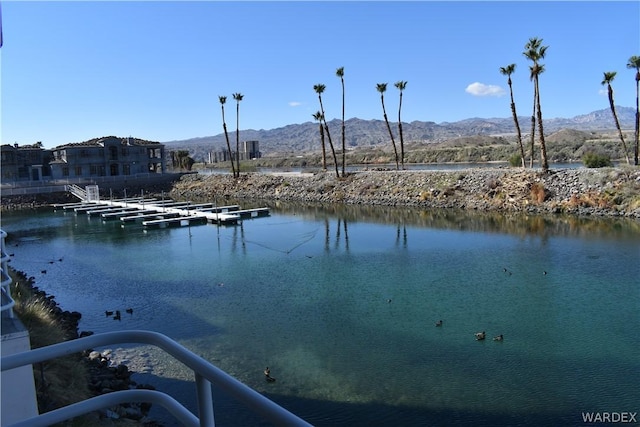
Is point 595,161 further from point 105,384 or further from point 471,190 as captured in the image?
point 105,384

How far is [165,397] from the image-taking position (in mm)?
2904

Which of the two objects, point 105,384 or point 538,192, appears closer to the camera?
point 105,384

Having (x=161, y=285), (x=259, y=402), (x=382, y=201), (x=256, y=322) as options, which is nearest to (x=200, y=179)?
(x=382, y=201)

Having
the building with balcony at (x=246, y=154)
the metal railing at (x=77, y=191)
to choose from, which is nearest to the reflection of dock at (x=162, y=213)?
the metal railing at (x=77, y=191)

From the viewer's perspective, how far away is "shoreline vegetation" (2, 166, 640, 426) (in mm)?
10914

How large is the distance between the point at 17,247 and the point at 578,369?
33520 millimetres

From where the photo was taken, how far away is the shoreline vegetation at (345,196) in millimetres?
10914

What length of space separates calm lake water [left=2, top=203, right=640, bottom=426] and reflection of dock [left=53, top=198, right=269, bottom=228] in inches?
289

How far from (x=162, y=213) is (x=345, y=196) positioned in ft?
59.3

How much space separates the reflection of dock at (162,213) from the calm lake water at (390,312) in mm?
7338

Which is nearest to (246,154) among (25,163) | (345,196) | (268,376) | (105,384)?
(25,163)

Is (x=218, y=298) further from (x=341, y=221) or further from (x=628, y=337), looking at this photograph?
(x=341, y=221)

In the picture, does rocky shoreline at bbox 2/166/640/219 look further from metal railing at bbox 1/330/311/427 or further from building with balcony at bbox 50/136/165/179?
metal railing at bbox 1/330/311/427

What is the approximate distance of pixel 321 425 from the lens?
392 inches
